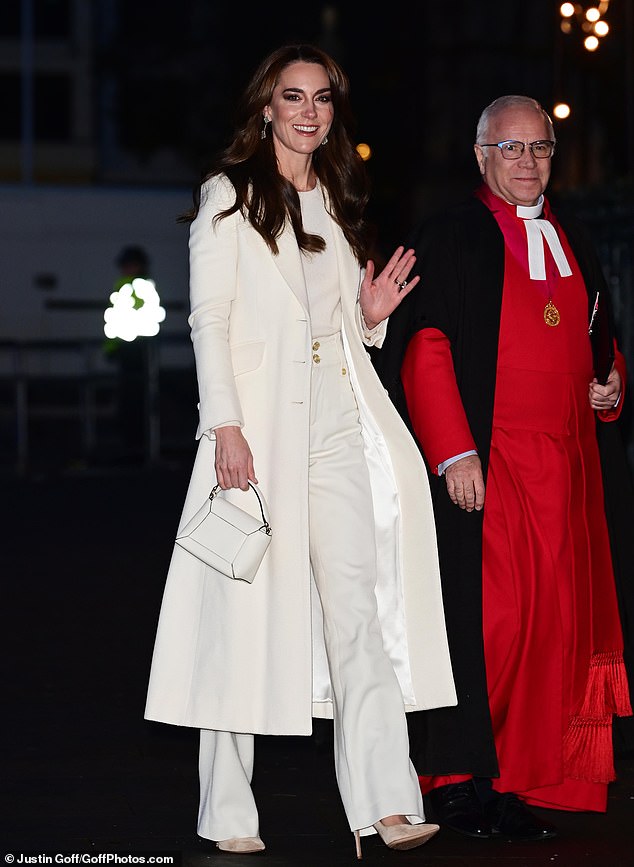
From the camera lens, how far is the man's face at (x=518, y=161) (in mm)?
4996

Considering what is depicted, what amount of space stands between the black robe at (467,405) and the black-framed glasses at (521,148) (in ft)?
0.62

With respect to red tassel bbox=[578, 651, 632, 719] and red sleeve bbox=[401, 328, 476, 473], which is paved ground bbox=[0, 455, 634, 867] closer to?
red tassel bbox=[578, 651, 632, 719]

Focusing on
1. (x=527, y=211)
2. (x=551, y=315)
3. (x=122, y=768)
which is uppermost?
(x=527, y=211)

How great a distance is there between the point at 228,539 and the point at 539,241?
1379mm

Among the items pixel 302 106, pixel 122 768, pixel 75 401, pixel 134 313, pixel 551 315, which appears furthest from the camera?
pixel 75 401

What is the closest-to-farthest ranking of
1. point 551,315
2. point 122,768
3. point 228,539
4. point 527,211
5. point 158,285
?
point 228,539
point 551,315
point 527,211
point 122,768
point 158,285

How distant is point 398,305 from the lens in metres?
4.92

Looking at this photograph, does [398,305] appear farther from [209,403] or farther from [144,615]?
[144,615]

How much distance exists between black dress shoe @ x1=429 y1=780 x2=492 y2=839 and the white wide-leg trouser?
11.6 inches

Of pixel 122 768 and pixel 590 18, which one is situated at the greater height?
pixel 590 18

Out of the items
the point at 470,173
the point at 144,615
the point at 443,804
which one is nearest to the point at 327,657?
the point at 443,804

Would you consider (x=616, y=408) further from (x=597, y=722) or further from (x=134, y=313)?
(x=134, y=313)

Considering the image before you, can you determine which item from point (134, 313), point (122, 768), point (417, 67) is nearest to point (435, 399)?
point (122, 768)

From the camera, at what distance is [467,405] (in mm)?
4953
